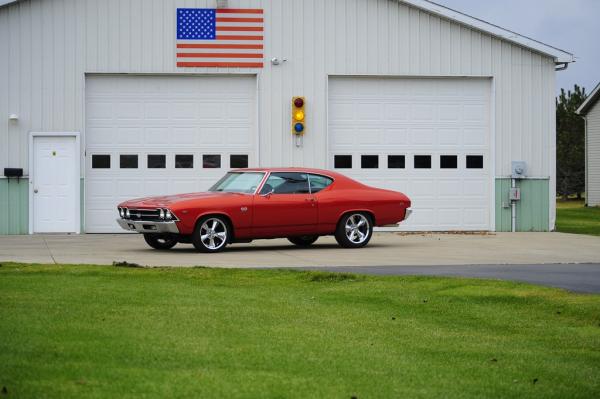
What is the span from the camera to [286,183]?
18.6m

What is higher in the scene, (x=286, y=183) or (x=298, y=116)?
(x=298, y=116)

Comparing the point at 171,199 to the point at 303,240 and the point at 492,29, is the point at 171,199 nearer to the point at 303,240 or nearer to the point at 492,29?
the point at 303,240

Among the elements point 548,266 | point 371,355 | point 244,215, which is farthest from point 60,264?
point 371,355

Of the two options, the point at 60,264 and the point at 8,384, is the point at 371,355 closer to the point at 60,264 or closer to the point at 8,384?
the point at 8,384

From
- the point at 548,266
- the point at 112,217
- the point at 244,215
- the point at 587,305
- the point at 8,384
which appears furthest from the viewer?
the point at 112,217

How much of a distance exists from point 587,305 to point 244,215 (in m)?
8.15

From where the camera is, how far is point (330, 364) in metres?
7.23

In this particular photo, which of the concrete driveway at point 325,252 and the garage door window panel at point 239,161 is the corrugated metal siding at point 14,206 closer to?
the concrete driveway at point 325,252

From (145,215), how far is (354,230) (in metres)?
3.79

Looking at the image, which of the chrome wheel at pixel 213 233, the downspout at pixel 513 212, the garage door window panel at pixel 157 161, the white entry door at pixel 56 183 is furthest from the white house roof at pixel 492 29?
the chrome wheel at pixel 213 233

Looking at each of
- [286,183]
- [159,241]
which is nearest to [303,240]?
[286,183]

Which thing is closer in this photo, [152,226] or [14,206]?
[152,226]

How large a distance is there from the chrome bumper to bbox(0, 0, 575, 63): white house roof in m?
10.2

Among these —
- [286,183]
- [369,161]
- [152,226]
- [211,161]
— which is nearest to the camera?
[152,226]
